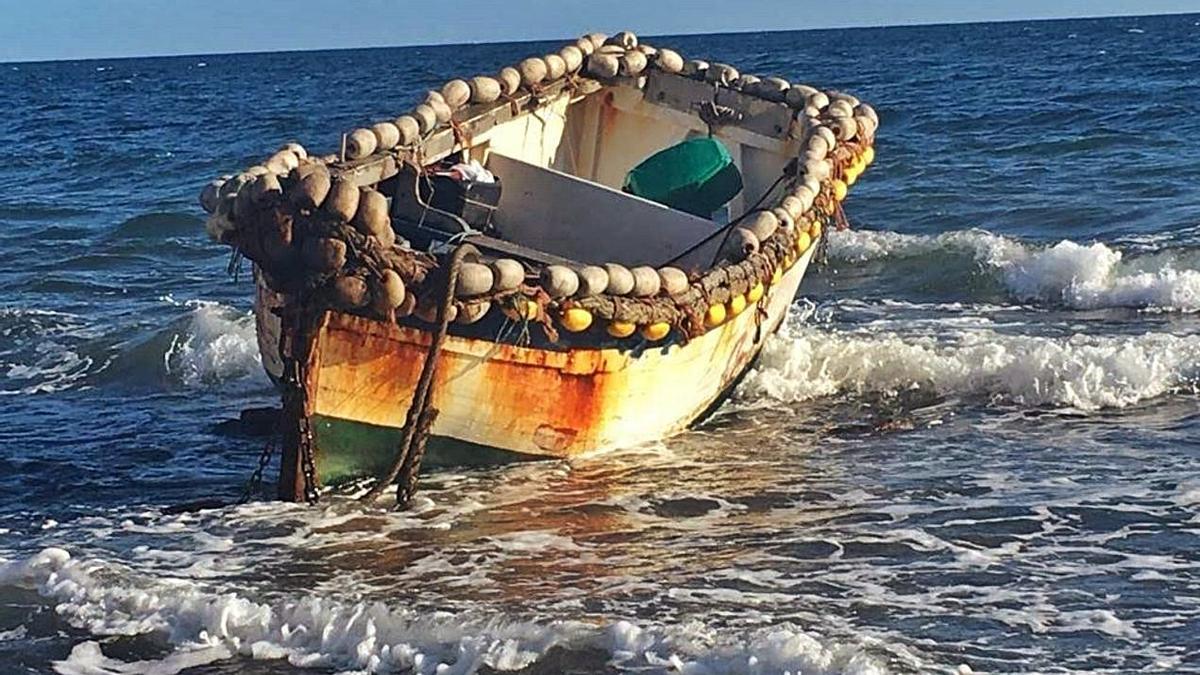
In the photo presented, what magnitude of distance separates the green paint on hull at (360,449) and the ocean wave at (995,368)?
2.96m

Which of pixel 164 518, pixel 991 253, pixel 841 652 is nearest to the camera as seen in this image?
pixel 841 652

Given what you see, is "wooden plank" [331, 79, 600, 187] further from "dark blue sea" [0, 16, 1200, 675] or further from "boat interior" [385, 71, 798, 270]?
"dark blue sea" [0, 16, 1200, 675]

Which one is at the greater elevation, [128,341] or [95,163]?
[95,163]

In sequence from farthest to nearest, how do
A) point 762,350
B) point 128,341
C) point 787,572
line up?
point 128,341, point 762,350, point 787,572

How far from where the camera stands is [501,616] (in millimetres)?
6133

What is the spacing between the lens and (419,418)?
709 centimetres

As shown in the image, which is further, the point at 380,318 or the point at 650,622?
the point at 380,318

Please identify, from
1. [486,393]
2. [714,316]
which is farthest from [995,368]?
[486,393]

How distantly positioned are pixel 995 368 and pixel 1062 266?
3855 millimetres

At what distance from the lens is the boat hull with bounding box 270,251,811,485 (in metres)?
7.02

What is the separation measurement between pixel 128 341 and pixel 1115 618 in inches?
335

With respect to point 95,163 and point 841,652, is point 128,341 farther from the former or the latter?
point 95,163

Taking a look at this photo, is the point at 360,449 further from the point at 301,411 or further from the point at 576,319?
the point at 576,319

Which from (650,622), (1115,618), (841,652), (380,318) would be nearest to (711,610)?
(650,622)
